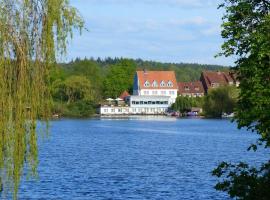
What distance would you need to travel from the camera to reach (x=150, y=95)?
147 metres

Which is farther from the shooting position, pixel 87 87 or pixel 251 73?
pixel 87 87

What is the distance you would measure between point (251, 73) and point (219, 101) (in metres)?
99.8

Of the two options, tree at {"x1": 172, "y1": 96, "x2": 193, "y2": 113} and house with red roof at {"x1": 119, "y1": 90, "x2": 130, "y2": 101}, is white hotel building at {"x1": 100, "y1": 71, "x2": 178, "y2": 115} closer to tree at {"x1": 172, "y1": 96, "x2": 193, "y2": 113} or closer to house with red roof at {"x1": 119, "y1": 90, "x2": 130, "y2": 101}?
house with red roof at {"x1": 119, "y1": 90, "x2": 130, "y2": 101}

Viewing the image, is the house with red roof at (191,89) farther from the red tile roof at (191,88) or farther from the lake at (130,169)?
the lake at (130,169)

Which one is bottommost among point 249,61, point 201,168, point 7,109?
point 201,168

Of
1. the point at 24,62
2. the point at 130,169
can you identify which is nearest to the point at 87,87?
the point at 130,169

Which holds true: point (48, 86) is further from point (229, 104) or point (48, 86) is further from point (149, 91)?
point (149, 91)

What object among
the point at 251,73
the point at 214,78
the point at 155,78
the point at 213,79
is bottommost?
the point at 251,73

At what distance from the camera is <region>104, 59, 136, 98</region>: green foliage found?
150000mm

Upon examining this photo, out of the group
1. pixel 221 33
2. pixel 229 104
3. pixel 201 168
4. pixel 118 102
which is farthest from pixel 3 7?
pixel 118 102

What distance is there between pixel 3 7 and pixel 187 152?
38027 mm

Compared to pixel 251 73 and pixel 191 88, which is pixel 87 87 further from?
pixel 251 73

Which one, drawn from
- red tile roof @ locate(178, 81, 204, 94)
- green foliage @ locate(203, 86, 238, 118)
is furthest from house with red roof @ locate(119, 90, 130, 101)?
green foliage @ locate(203, 86, 238, 118)

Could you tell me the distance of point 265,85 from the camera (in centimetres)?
1469
